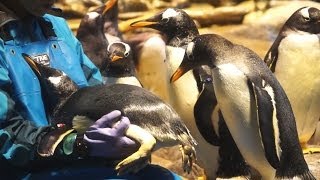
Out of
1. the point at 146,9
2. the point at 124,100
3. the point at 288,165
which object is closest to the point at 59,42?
the point at 124,100

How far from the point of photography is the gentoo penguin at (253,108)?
7.13ft

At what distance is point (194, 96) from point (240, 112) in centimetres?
49

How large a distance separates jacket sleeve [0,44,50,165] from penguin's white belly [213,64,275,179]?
2.08 ft

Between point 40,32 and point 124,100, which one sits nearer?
point 124,100

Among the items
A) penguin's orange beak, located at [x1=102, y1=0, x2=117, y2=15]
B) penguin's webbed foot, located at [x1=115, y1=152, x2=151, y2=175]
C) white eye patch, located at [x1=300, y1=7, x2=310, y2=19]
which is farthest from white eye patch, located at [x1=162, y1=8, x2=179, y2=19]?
penguin's orange beak, located at [x1=102, y1=0, x2=117, y2=15]

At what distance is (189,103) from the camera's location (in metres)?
2.66

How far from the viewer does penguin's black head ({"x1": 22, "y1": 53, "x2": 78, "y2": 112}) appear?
75.3 inches

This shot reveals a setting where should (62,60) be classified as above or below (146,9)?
above

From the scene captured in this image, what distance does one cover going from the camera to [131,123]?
5.76 feet

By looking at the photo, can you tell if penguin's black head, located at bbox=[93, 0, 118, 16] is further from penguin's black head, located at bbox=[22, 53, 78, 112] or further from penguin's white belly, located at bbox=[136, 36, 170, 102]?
penguin's black head, located at bbox=[22, 53, 78, 112]

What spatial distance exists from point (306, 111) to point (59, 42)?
1417 mm

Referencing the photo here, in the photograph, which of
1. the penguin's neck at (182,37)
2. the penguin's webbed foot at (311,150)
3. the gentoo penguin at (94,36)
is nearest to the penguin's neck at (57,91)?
the penguin's neck at (182,37)

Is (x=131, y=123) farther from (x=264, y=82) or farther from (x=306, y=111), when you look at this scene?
(x=306, y=111)

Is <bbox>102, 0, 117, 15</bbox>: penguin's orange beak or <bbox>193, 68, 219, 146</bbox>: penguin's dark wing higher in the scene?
<bbox>193, 68, 219, 146</bbox>: penguin's dark wing
